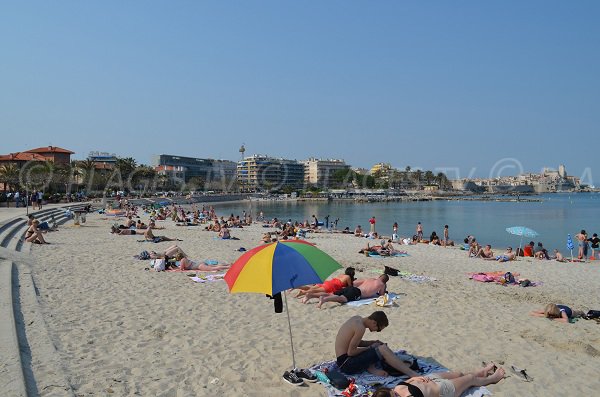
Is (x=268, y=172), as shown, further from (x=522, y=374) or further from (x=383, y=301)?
(x=522, y=374)

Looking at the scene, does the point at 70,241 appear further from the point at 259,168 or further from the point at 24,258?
the point at 259,168

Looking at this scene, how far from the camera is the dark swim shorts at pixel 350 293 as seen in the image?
8.30 meters

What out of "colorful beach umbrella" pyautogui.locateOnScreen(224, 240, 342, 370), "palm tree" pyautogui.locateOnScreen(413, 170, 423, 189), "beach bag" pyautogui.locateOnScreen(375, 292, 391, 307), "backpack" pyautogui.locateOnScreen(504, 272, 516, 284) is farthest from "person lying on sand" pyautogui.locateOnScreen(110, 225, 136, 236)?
"palm tree" pyautogui.locateOnScreen(413, 170, 423, 189)

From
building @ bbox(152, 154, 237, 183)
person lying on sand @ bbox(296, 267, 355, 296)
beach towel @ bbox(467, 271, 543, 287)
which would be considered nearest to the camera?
person lying on sand @ bbox(296, 267, 355, 296)

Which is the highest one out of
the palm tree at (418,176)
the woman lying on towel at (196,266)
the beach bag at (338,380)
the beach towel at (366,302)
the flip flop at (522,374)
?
the palm tree at (418,176)

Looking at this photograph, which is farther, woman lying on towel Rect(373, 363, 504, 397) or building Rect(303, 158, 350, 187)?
building Rect(303, 158, 350, 187)

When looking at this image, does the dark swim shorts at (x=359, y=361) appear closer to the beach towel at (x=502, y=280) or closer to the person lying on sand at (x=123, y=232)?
the beach towel at (x=502, y=280)

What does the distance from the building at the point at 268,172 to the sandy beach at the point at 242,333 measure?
141789 mm

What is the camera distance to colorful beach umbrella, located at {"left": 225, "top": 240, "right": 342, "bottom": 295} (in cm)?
459

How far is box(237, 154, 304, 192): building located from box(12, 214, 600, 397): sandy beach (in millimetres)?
141789

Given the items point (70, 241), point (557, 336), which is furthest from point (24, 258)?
point (557, 336)

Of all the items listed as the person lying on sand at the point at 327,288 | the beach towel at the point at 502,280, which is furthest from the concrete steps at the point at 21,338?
the beach towel at the point at 502,280

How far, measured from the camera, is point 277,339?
625 cm

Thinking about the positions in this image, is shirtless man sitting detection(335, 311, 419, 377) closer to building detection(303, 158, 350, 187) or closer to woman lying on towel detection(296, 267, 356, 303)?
woman lying on towel detection(296, 267, 356, 303)
